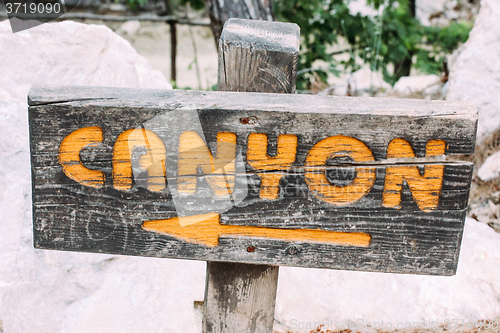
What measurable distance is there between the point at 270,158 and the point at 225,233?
0.77 ft

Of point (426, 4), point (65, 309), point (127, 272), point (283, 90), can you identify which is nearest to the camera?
point (283, 90)

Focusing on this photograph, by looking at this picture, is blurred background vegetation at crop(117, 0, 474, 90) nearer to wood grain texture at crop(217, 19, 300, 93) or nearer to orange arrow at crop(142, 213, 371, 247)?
wood grain texture at crop(217, 19, 300, 93)

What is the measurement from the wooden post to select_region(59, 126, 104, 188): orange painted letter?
1.24 ft

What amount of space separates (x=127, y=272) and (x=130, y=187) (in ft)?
3.29

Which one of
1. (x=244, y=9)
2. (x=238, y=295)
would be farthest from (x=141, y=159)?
(x=244, y=9)

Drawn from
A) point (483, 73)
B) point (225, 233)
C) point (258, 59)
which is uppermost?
point (483, 73)

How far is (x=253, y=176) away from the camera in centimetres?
108

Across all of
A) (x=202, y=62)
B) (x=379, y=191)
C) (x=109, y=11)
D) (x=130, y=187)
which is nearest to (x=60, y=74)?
(x=130, y=187)

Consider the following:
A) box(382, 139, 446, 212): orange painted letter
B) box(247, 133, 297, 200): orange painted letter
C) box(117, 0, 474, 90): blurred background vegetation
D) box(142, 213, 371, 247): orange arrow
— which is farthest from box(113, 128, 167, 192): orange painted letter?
box(117, 0, 474, 90): blurred background vegetation

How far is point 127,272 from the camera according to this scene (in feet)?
6.48

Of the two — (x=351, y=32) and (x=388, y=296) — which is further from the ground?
(x=351, y=32)

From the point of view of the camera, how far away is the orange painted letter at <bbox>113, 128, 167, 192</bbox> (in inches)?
42.1

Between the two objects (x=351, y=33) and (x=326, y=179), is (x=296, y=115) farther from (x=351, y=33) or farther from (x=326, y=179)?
(x=351, y=33)

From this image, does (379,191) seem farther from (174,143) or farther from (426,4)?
(426,4)
